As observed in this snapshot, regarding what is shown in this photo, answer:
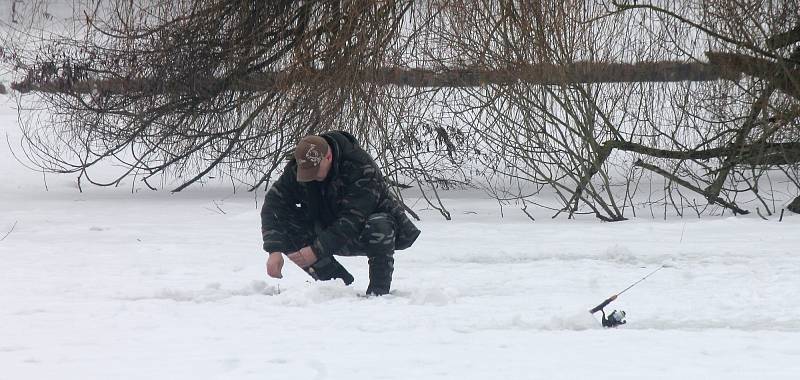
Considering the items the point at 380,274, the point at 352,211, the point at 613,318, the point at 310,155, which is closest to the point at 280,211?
the point at 352,211

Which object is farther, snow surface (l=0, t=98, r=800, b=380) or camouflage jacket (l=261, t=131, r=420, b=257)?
camouflage jacket (l=261, t=131, r=420, b=257)

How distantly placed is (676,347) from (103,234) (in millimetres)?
6095

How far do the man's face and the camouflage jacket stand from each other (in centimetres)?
3

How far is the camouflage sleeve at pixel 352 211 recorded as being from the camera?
5.38 m

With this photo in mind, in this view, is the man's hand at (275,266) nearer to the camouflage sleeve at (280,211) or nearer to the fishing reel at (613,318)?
the camouflage sleeve at (280,211)

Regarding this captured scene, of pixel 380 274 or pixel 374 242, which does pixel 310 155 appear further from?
pixel 380 274

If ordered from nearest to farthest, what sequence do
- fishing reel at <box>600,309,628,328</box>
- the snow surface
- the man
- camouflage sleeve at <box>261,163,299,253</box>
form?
the snow surface → fishing reel at <box>600,309,628,328</box> → the man → camouflage sleeve at <box>261,163,299,253</box>

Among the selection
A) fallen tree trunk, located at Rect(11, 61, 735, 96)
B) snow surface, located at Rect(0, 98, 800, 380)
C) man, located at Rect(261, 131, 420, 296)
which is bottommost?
snow surface, located at Rect(0, 98, 800, 380)

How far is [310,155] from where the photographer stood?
5.14 m

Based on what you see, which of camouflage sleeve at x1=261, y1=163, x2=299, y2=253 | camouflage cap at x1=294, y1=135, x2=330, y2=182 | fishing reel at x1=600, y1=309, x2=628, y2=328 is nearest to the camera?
fishing reel at x1=600, y1=309, x2=628, y2=328

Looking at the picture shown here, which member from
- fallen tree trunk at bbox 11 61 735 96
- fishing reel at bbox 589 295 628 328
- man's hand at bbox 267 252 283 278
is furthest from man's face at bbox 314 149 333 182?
fallen tree trunk at bbox 11 61 735 96

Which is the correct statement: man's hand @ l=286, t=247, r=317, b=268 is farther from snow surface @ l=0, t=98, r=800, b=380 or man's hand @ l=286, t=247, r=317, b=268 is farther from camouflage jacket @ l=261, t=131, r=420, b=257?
snow surface @ l=0, t=98, r=800, b=380

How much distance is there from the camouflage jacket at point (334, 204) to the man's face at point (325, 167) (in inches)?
1.2

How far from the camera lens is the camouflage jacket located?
17.6ft
